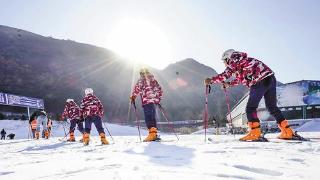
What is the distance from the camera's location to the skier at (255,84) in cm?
794

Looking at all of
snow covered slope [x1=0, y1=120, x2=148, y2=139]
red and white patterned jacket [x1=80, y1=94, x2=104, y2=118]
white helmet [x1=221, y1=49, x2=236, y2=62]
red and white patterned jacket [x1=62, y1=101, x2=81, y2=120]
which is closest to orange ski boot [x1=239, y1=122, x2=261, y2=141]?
white helmet [x1=221, y1=49, x2=236, y2=62]

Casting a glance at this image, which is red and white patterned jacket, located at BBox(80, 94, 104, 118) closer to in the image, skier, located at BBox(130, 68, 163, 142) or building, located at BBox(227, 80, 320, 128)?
skier, located at BBox(130, 68, 163, 142)

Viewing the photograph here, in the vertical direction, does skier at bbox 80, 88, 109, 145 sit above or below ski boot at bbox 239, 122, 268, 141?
above

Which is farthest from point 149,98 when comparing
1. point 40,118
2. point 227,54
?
point 40,118

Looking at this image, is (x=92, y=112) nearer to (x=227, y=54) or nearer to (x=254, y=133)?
(x=227, y=54)

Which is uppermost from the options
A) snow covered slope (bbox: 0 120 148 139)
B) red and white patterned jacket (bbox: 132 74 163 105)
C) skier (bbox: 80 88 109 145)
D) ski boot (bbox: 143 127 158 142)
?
red and white patterned jacket (bbox: 132 74 163 105)

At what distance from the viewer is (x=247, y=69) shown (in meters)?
8.01

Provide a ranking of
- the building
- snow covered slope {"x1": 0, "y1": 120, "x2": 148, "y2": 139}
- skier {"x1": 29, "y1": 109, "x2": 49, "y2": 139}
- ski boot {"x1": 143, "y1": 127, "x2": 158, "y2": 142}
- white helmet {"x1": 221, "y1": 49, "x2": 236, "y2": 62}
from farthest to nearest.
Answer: the building, snow covered slope {"x1": 0, "y1": 120, "x2": 148, "y2": 139}, skier {"x1": 29, "y1": 109, "x2": 49, "y2": 139}, ski boot {"x1": 143, "y1": 127, "x2": 158, "y2": 142}, white helmet {"x1": 221, "y1": 49, "x2": 236, "y2": 62}

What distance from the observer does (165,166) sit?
4.28m

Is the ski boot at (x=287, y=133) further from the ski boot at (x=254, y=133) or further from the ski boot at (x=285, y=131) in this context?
the ski boot at (x=254, y=133)

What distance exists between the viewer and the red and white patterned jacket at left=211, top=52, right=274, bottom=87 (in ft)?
26.1

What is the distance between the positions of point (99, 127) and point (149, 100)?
2.00 m

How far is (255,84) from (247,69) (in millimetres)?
351

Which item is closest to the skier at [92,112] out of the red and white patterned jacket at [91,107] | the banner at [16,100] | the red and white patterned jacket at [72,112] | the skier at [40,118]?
the red and white patterned jacket at [91,107]
